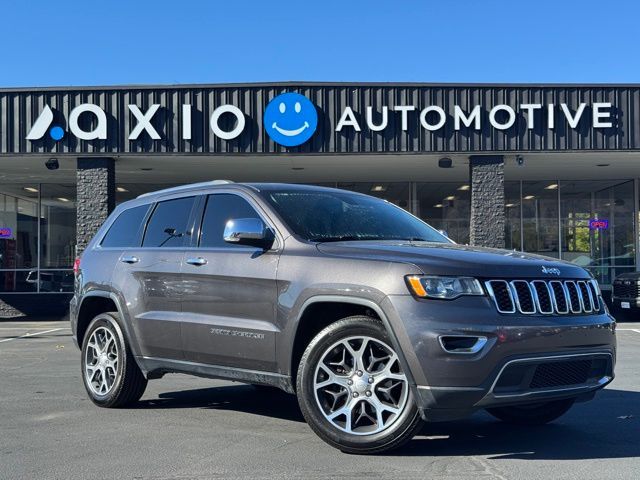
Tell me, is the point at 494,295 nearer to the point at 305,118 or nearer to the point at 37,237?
the point at 305,118

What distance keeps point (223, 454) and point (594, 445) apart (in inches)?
99.8

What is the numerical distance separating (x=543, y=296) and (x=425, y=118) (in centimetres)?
1187

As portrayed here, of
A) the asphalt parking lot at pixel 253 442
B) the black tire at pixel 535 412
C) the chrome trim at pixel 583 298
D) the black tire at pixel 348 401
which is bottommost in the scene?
the asphalt parking lot at pixel 253 442

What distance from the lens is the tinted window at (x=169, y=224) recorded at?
20.5ft

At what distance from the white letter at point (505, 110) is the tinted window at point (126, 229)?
35.4ft

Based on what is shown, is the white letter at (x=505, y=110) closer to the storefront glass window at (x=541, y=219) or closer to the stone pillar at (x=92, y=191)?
the storefront glass window at (x=541, y=219)

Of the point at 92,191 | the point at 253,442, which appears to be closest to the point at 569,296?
the point at 253,442

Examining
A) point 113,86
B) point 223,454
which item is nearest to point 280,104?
point 113,86

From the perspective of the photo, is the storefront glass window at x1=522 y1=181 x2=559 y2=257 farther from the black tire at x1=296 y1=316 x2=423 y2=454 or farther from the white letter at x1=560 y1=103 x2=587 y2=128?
the black tire at x1=296 y1=316 x2=423 y2=454

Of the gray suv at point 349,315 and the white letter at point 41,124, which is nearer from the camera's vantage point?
the gray suv at point 349,315

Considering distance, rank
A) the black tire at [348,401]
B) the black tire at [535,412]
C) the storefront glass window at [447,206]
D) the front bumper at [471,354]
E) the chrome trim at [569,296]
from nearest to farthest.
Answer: the front bumper at [471,354], the black tire at [348,401], the chrome trim at [569,296], the black tire at [535,412], the storefront glass window at [447,206]

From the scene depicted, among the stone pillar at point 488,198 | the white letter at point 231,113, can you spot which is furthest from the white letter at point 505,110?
the white letter at point 231,113

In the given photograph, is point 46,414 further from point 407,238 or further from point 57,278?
point 57,278

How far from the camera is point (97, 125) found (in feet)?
53.2
